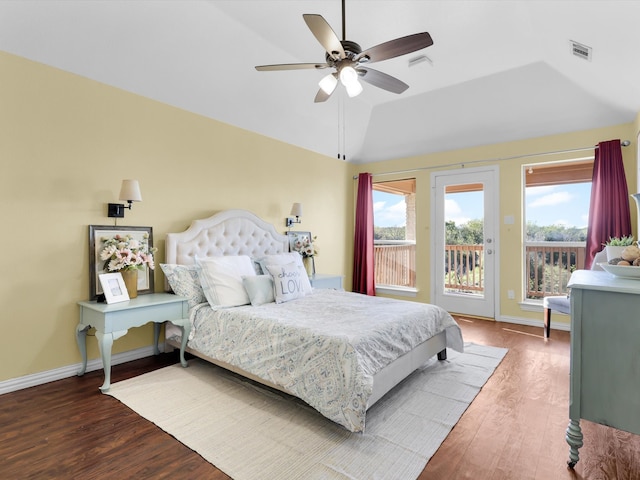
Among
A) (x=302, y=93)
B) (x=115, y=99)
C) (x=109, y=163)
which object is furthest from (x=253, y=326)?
(x=302, y=93)

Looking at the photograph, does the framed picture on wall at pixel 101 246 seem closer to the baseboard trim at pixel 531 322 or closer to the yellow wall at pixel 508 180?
the yellow wall at pixel 508 180

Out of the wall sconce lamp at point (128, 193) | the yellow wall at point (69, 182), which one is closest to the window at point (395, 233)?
the yellow wall at point (69, 182)

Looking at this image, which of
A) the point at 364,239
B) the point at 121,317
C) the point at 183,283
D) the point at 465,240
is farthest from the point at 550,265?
the point at 121,317

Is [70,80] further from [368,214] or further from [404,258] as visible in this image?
[404,258]

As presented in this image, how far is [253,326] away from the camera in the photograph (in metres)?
2.58

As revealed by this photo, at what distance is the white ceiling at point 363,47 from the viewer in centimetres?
258

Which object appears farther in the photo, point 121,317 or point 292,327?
point 121,317

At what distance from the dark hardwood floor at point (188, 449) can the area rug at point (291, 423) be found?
3.2 inches

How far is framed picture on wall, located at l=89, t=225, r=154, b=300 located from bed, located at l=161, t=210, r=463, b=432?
0.81 ft

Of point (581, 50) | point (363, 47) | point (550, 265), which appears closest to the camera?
point (581, 50)

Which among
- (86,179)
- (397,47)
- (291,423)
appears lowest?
(291,423)

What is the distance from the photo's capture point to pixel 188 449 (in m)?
1.87

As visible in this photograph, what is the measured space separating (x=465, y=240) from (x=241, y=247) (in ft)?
10.9

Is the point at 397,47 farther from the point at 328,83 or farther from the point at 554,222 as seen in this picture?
the point at 554,222
